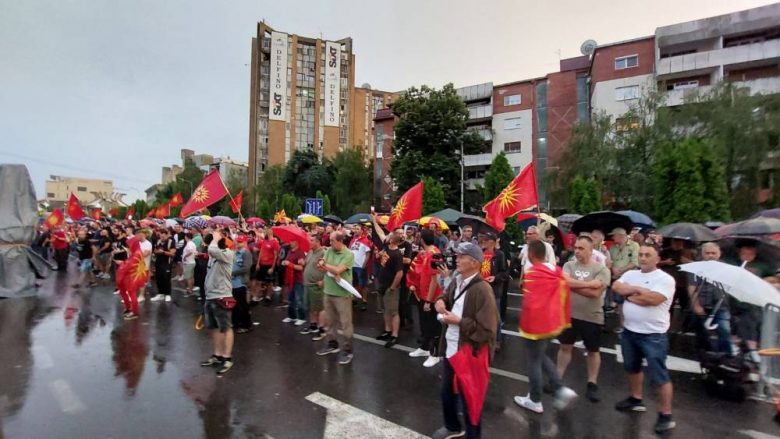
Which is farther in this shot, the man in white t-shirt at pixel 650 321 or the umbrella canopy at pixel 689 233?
the umbrella canopy at pixel 689 233

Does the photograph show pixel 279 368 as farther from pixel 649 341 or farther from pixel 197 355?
pixel 649 341

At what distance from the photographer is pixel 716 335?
5125mm

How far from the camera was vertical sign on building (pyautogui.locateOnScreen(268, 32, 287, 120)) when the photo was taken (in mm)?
67375

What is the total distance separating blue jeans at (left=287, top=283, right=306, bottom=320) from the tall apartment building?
60126mm

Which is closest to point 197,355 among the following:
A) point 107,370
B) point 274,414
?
→ point 107,370

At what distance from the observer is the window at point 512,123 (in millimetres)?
41438

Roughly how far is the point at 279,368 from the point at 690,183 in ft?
66.5

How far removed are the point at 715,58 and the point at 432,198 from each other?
2222 cm

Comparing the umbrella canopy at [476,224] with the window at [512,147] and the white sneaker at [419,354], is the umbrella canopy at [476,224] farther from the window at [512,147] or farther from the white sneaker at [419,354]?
the window at [512,147]

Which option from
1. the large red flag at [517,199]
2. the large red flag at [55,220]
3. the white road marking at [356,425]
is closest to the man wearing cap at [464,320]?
the white road marking at [356,425]

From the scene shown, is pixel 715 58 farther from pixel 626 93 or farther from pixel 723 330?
pixel 723 330

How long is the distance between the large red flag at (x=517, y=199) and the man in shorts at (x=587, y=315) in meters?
2.80

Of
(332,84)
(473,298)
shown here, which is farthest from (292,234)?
(332,84)

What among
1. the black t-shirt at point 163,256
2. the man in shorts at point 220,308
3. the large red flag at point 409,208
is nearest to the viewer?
the man in shorts at point 220,308
